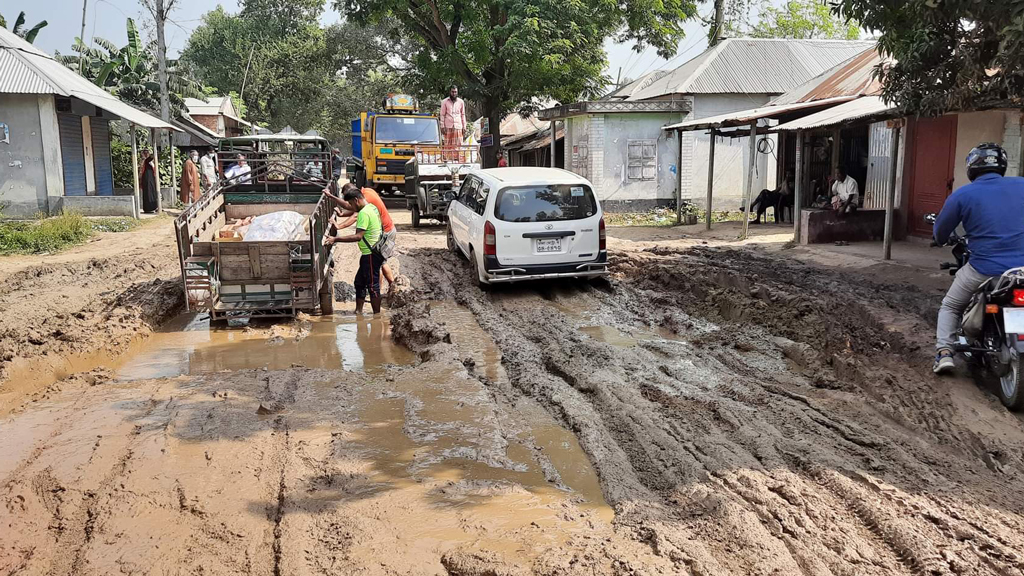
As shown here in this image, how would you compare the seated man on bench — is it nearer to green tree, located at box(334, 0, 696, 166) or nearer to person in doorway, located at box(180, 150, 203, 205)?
green tree, located at box(334, 0, 696, 166)

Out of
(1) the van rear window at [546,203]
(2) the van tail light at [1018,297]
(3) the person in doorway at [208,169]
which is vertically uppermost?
(3) the person in doorway at [208,169]

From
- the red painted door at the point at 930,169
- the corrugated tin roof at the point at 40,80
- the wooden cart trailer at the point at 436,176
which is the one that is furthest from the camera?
the corrugated tin roof at the point at 40,80

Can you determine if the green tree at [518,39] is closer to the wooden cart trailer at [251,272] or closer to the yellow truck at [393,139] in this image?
the yellow truck at [393,139]

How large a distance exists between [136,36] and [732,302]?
31.6 metres

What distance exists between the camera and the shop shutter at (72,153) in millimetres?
21812

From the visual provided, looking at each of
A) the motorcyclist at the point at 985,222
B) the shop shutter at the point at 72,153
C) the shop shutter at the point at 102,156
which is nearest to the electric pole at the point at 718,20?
the shop shutter at the point at 102,156

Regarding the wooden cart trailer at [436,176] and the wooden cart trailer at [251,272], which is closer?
the wooden cart trailer at [251,272]

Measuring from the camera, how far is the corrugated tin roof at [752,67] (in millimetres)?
24375

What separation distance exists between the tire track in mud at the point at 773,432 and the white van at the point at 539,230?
66cm

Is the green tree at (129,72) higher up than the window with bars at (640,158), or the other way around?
the green tree at (129,72)

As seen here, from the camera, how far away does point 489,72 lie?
24.7 m

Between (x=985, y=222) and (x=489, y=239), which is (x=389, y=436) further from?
(x=489, y=239)

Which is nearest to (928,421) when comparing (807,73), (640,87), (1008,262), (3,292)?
(1008,262)

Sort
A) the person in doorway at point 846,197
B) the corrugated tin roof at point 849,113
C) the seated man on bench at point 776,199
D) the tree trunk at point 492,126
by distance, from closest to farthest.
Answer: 1. the corrugated tin roof at point 849,113
2. the person in doorway at point 846,197
3. the seated man on bench at point 776,199
4. the tree trunk at point 492,126
